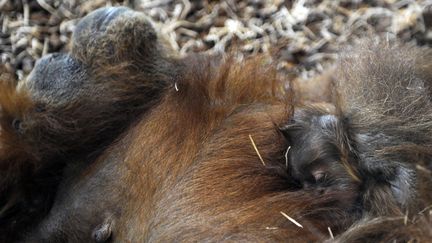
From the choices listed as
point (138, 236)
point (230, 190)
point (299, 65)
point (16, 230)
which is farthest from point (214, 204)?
point (299, 65)

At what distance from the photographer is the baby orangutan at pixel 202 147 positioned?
154 cm

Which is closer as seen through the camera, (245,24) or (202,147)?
(202,147)

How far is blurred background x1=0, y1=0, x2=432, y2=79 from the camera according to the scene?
2537mm

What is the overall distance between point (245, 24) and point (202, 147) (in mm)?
1013

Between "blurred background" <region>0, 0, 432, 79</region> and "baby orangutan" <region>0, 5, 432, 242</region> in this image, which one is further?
"blurred background" <region>0, 0, 432, 79</region>

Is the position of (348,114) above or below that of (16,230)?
above

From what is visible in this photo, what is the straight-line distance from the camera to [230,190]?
1.70 meters

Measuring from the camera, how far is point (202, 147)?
5.85 feet

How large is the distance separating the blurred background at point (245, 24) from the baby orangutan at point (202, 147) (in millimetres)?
594

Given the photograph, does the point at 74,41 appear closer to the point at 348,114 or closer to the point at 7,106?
the point at 7,106

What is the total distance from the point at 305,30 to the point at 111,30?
38.6 inches

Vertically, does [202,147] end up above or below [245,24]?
above

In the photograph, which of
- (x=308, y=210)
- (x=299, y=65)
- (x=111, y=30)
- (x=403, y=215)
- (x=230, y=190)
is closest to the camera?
(x=403, y=215)

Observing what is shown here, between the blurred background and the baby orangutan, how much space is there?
594 mm
